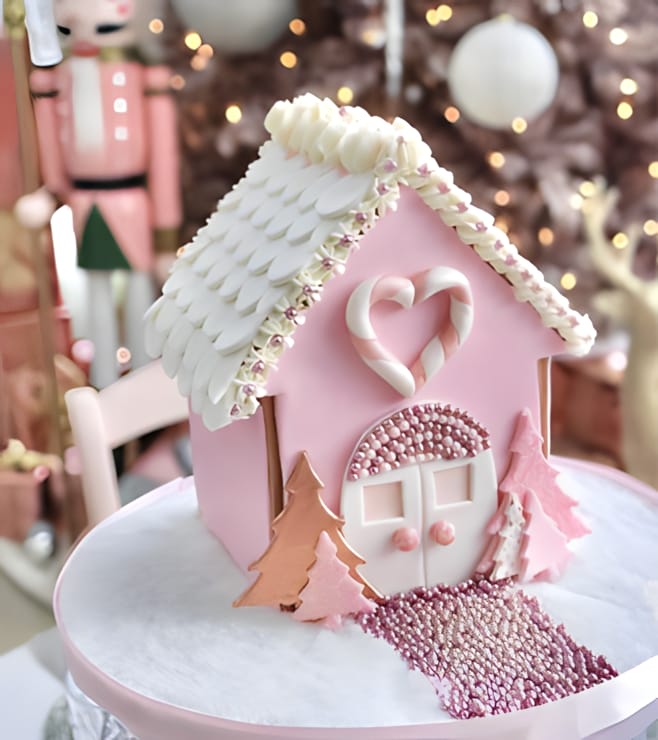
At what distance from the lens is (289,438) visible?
3.39 feet

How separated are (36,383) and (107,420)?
682mm

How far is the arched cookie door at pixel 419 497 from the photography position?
3.49ft

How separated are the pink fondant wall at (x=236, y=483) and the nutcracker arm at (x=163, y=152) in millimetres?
988

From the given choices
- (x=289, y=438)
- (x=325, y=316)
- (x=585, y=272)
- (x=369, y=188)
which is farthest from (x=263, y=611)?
(x=585, y=272)

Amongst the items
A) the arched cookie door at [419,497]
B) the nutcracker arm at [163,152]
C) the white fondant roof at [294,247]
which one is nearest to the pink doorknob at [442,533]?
the arched cookie door at [419,497]

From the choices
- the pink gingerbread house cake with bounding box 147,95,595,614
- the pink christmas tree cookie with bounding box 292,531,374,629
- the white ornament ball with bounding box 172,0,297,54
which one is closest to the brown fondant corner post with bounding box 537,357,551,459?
the pink gingerbread house cake with bounding box 147,95,595,614

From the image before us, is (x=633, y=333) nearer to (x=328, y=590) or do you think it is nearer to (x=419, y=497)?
(x=419, y=497)

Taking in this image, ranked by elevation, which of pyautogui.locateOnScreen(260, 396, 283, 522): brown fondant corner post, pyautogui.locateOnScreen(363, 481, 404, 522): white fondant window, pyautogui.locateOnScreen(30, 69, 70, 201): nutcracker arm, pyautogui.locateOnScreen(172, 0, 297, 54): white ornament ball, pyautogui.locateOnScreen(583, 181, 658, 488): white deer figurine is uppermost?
pyautogui.locateOnScreen(172, 0, 297, 54): white ornament ball

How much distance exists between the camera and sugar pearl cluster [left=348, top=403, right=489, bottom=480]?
1.06 m

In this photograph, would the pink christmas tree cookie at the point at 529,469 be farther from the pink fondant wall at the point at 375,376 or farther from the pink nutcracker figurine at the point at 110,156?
the pink nutcracker figurine at the point at 110,156

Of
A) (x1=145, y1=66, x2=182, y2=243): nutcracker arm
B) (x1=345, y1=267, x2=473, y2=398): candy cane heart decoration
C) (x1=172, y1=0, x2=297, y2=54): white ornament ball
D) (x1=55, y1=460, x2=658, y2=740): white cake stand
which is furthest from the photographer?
(x1=145, y1=66, x2=182, y2=243): nutcracker arm

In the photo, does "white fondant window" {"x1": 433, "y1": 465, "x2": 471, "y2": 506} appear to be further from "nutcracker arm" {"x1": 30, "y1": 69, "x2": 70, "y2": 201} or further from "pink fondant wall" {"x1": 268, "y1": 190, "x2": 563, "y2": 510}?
"nutcracker arm" {"x1": 30, "y1": 69, "x2": 70, "y2": 201}

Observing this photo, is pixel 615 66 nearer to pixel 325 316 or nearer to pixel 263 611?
pixel 325 316

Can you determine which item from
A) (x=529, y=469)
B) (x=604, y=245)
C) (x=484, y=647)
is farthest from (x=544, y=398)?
(x=604, y=245)
